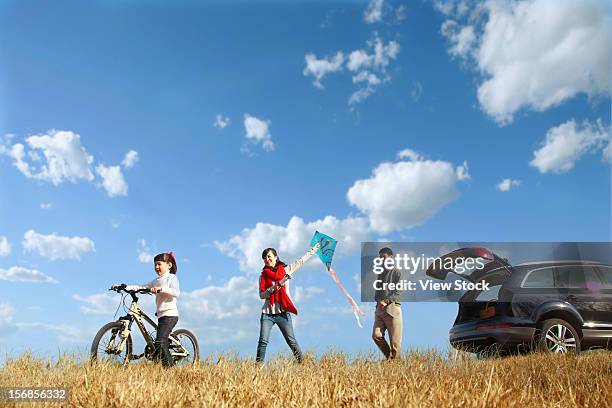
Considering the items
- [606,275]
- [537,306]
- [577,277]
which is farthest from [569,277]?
[537,306]

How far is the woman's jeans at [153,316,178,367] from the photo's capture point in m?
9.56

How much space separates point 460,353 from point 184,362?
14.6 feet

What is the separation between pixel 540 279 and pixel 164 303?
20.6 feet

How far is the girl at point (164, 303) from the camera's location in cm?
952

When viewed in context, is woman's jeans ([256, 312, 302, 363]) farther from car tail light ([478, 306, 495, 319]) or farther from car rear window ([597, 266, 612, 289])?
car rear window ([597, 266, 612, 289])

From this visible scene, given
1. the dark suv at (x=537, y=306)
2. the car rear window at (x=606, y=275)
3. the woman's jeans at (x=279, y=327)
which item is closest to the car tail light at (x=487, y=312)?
the dark suv at (x=537, y=306)

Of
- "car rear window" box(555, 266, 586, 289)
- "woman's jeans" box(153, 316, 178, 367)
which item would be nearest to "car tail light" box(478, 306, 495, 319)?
"car rear window" box(555, 266, 586, 289)

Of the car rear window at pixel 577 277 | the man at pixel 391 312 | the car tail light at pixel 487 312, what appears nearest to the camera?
the man at pixel 391 312

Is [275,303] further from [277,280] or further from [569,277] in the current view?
[569,277]

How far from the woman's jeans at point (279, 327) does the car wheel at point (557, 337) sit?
415 centimetres

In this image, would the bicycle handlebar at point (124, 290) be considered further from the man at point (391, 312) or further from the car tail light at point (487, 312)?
the car tail light at point (487, 312)

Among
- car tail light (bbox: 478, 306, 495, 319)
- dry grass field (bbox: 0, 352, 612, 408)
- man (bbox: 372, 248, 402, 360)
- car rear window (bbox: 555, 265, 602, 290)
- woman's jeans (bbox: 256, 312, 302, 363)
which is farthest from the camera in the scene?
car rear window (bbox: 555, 265, 602, 290)

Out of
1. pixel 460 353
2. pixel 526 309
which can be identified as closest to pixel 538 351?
pixel 526 309

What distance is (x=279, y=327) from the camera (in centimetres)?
1030
